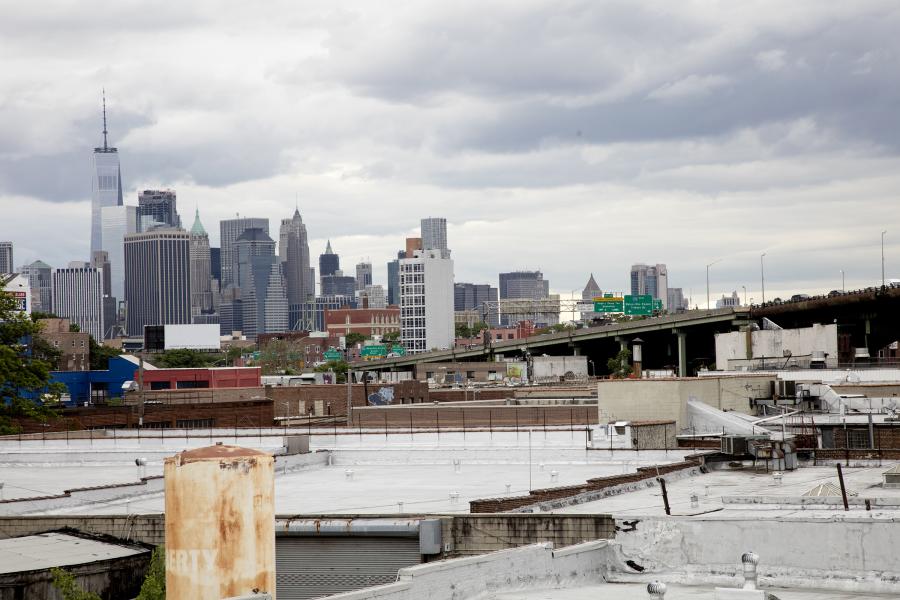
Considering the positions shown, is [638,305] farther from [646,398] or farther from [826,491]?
[826,491]

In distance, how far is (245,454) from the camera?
1501cm

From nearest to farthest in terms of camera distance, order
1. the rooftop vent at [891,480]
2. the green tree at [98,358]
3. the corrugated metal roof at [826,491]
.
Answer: the corrugated metal roof at [826,491] → the rooftop vent at [891,480] → the green tree at [98,358]

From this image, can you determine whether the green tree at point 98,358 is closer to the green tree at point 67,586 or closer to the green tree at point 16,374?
the green tree at point 16,374

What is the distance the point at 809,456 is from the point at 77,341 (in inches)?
4161

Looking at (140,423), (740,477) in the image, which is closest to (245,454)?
(740,477)

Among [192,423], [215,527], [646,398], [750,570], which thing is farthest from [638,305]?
[215,527]

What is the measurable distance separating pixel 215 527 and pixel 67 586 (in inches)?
376

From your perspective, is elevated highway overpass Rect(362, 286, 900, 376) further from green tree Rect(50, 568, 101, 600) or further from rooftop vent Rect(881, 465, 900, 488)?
green tree Rect(50, 568, 101, 600)

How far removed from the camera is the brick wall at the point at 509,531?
74.2 ft

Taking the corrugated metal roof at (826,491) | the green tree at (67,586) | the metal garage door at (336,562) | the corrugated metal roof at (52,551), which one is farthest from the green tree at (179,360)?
the corrugated metal roof at (826,491)

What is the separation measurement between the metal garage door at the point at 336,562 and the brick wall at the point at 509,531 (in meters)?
0.84

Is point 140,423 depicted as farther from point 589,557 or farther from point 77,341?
point 77,341

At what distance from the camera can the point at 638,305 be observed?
186125 mm

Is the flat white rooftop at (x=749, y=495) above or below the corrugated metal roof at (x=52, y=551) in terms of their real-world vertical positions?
above
